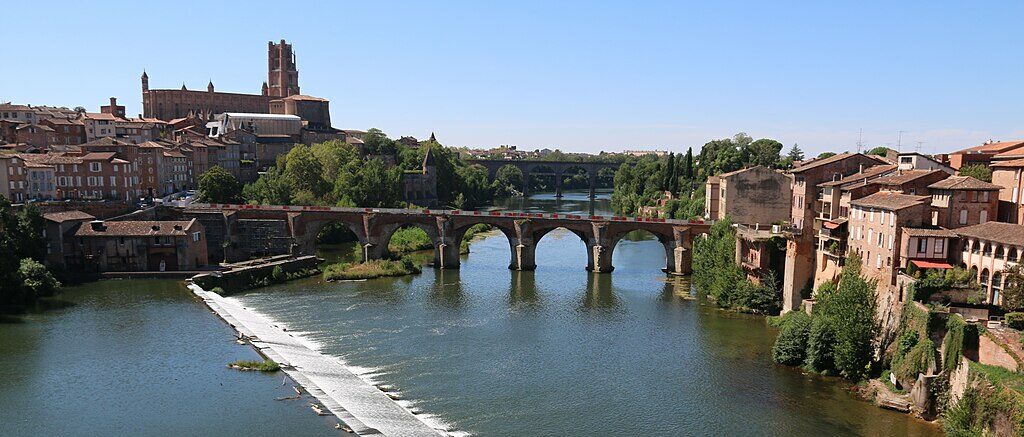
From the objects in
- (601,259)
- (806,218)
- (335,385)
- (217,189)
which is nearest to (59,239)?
(217,189)

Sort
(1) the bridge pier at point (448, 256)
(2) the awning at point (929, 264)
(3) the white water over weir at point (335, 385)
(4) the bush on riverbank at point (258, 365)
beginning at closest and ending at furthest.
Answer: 1. (3) the white water over weir at point (335, 385)
2. (2) the awning at point (929, 264)
3. (4) the bush on riverbank at point (258, 365)
4. (1) the bridge pier at point (448, 256)

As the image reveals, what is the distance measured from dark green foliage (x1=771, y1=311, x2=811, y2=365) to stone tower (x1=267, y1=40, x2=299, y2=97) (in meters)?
117

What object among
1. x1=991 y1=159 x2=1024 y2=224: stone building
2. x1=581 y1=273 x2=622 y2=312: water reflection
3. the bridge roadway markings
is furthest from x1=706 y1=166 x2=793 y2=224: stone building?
x1=991 y1=159 x2=1024 y2=224: stone building

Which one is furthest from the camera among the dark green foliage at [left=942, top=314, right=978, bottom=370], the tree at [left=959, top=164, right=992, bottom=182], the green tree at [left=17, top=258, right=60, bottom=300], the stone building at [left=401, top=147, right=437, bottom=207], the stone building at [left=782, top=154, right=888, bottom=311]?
the stone building at [left=401, top=147, right=437, bottom=207]

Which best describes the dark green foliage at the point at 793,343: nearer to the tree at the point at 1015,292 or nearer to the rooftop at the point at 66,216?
the tree at the point at 1015,292

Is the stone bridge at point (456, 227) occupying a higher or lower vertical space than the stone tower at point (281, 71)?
lower

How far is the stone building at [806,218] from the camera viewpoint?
37531 mm

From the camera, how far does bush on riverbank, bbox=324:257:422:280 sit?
169 ft

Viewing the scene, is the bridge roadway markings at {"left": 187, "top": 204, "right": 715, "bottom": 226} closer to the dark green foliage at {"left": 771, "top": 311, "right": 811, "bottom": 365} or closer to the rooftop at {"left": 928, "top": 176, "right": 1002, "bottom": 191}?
the dark green foliage at {"left": 771, "top": 311, "right": 811, "bottom": 365}

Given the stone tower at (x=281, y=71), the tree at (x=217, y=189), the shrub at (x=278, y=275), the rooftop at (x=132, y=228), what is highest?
the stone tower at (x=281, y=71)

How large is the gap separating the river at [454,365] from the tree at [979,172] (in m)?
13.1

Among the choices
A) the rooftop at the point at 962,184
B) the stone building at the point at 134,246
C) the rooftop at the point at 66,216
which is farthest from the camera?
the stone building at the point at 134,246

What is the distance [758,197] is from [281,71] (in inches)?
4124

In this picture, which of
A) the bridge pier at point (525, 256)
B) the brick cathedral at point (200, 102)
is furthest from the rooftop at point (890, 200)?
the brick cathedral at point (200, 102)
